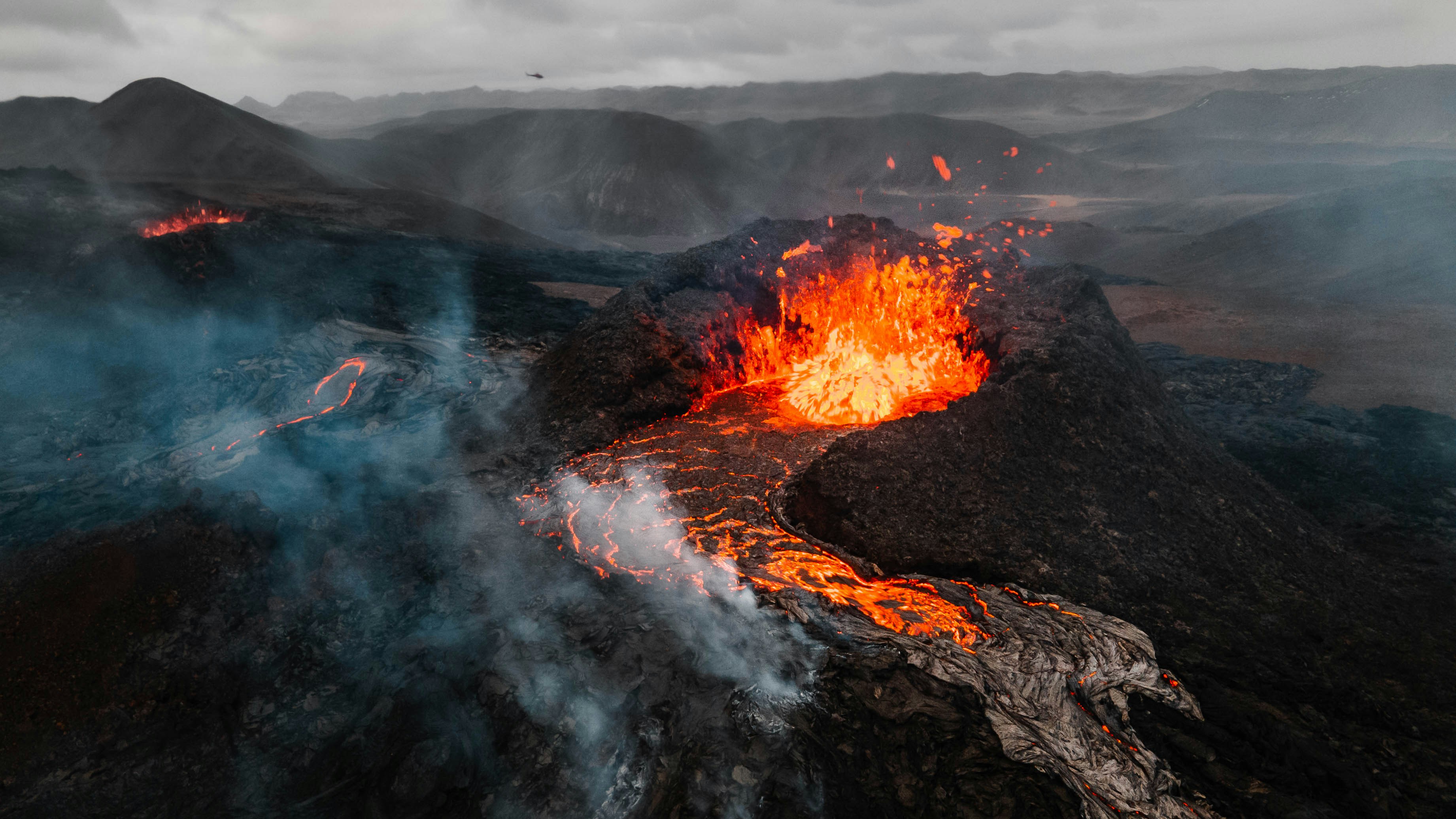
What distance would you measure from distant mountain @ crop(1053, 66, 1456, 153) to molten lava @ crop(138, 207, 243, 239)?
8662 cm

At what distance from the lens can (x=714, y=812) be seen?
443 cm

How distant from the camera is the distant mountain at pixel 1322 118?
6906 cm

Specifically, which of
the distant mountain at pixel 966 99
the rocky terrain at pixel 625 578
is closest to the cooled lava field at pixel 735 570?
the rocky terrain at pixel 625 578

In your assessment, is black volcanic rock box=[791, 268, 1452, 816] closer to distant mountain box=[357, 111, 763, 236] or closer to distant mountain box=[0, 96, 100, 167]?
distant mountain box=[357, 111, 763, 236]

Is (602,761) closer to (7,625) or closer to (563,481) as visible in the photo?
(563,481)

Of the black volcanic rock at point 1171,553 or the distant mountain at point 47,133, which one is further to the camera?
the distant mountain at point 47,133

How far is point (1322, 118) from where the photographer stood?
7688 centimetres

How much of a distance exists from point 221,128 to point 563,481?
165 ft

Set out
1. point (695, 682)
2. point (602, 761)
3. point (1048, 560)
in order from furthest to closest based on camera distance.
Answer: point (1048, 560)
point (695, 682)
point (602, 761)

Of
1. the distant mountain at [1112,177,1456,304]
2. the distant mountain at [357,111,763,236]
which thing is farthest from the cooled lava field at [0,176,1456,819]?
the distant mountain at [357,111,763,236]

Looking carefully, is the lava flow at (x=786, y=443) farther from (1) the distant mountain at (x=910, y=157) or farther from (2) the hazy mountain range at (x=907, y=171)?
(1) the distant mountain at (x=910, y=157)

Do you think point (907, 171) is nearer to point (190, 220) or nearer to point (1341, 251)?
point (1341, 251)

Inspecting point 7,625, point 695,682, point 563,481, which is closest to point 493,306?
point 563,481

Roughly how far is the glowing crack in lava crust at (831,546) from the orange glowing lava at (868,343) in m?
0.03
